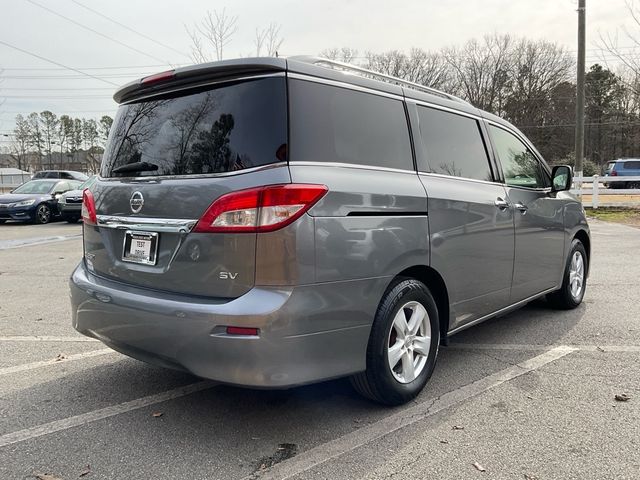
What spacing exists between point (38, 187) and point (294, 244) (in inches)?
703

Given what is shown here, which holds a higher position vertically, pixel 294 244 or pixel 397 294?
pixel 294 244

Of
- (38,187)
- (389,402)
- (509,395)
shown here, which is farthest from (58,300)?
(38,187)

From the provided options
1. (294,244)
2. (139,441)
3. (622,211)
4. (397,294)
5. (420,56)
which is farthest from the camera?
(420,56)

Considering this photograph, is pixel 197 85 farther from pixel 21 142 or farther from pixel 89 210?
pixel 21 142

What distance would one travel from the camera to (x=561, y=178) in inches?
196

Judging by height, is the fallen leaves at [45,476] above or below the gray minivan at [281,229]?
below

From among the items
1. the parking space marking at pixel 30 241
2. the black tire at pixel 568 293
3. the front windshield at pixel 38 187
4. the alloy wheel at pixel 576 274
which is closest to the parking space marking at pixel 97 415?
the black tire at pixel 568 293

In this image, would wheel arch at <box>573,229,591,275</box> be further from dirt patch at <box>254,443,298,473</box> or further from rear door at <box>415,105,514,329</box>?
dirt patch at <box>254,443,298,473</box>

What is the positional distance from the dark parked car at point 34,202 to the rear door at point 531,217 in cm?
1608

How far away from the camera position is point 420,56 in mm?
55344

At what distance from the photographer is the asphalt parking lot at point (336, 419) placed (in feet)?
8.40

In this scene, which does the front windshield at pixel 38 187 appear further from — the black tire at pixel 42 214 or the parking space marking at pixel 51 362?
the parking space marking at pixel 51 362

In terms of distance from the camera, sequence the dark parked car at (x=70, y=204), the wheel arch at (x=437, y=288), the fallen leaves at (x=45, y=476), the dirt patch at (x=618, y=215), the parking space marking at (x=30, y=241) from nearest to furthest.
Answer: the fallen leaves at (x=45, y=476)
the wheel arch at (x=437, y=288)
the parking space marking at (x=30, y=241)
the dirt patch at (x=618, y=215)
the dark parked car at (x=70, y=204)

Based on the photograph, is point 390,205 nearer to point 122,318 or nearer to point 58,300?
point 122,318
